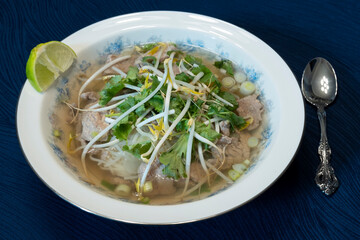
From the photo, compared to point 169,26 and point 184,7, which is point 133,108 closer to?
point 169,26

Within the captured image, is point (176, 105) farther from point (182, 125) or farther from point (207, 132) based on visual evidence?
point (207, 132)

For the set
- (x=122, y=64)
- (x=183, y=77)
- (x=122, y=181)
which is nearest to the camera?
(x=122, y=181)

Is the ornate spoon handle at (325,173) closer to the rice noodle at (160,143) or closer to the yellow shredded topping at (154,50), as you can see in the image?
the rice noodle at (160,143)

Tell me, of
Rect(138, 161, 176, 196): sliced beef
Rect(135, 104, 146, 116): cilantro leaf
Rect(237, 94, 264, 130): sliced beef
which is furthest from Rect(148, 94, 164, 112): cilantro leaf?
Rect(237, 94, 264, 130): sliced beef

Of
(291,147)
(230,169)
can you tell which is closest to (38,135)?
(230,169)

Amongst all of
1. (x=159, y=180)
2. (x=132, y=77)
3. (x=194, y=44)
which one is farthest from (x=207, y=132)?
(x=194, y=44)

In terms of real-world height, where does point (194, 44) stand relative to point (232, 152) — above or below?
above
